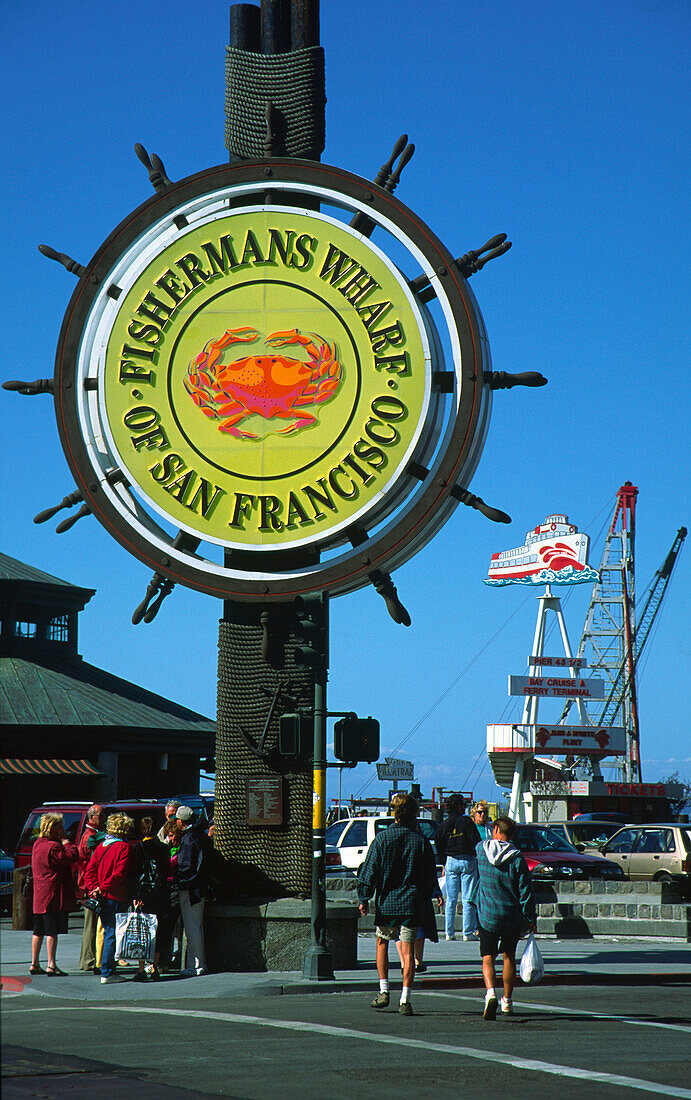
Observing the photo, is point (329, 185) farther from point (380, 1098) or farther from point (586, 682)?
point (586, 682)

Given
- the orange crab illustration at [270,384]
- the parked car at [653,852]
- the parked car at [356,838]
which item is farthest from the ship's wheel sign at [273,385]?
the parked car at [653,852]

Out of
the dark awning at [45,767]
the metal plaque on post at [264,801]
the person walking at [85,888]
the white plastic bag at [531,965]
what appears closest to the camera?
the white plastic bag at [531,965]

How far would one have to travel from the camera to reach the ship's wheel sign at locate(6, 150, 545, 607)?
14.6 meters

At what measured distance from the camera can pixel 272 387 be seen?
14.9 metres

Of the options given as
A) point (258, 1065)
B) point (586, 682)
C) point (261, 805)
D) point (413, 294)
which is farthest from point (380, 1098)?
point (586, 682)

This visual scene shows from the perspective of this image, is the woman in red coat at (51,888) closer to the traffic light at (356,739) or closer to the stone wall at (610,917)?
the traffic light at (356,739)

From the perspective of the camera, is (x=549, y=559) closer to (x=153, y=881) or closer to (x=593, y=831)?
(x=593, y=831)

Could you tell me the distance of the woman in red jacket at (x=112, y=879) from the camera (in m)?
13.3

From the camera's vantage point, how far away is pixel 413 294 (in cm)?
1468

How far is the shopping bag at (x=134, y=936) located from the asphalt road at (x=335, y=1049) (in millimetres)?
1631

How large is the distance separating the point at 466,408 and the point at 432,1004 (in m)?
6.18

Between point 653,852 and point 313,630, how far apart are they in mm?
19154

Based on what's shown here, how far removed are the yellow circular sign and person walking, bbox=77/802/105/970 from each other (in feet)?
12.0

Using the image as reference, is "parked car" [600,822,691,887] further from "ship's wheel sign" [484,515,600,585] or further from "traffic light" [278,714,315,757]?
"ship's wheel sign" [484,515,600,585]
